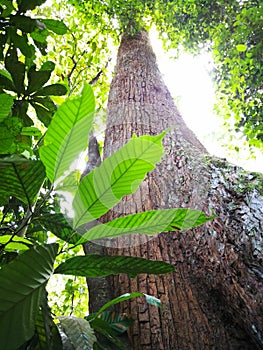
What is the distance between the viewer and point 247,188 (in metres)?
1.05

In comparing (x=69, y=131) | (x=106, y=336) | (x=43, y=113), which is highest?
(x=43, y=113)

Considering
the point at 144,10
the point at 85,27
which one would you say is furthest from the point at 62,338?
the point at 85,27

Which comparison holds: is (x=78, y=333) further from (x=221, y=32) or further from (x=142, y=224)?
(x=221, y=32)

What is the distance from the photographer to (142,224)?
0.53 m

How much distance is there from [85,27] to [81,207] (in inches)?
135

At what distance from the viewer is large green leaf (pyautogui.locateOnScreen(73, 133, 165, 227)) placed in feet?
1.60

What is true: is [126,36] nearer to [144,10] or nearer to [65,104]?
[144,10]

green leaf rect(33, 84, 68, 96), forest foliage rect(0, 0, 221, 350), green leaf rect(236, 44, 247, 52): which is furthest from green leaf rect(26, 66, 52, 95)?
green leaf rect(236, 44, 247, 52)

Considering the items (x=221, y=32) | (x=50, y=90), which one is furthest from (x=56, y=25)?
(x=221, y=32)

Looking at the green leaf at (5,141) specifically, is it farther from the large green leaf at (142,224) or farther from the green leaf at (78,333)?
the green leaf at (78,333)

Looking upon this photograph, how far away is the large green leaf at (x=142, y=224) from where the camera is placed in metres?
0.52

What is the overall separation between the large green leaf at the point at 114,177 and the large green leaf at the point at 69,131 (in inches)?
1.9

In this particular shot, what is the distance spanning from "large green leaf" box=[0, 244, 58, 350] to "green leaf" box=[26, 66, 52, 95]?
30.2 inches

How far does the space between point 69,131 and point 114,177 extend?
103 mm
